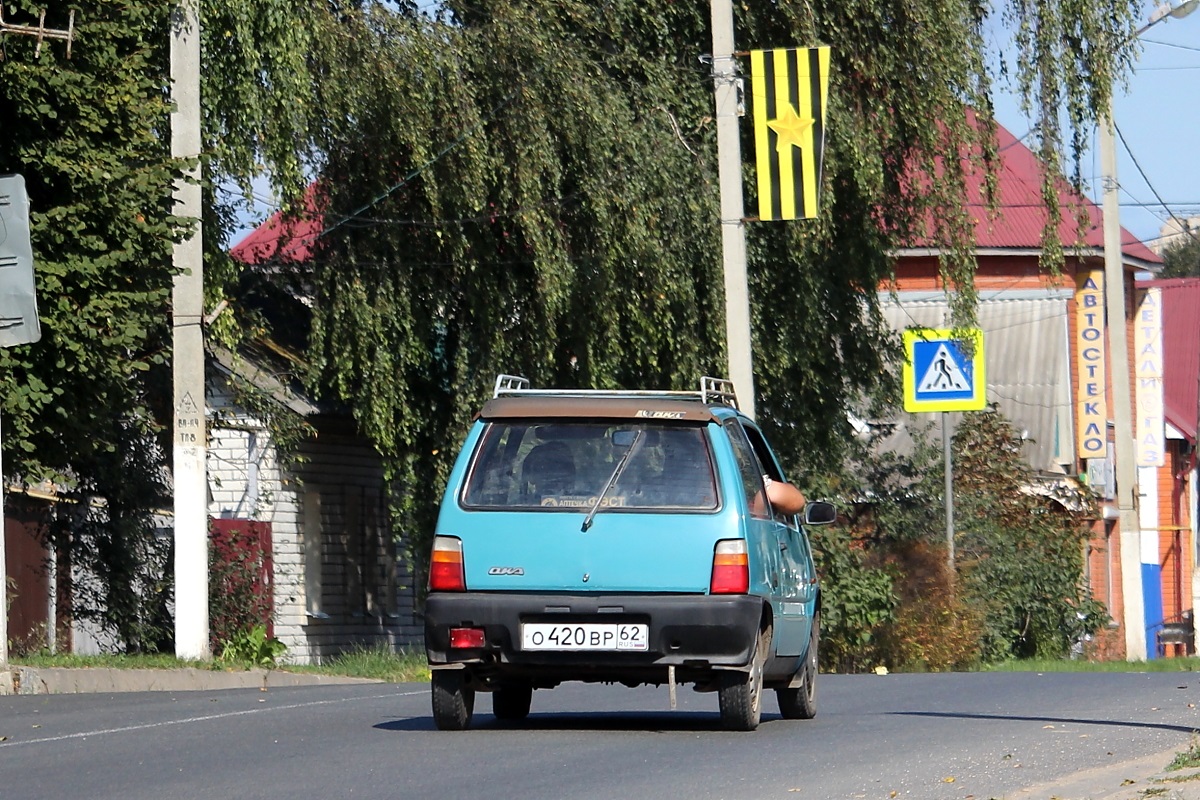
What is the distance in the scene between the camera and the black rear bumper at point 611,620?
35.0 ft

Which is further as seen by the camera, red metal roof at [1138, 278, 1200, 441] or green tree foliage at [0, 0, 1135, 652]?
red metal roof at [1138, 278, 1200, 441]

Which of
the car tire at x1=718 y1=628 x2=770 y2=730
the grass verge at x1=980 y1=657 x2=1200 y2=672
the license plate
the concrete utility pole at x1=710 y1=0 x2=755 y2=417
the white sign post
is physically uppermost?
the concrete utility pole at x1=710 y1=0 x2=755 y2=417

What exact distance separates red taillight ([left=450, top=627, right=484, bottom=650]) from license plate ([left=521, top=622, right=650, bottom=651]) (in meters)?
0.22

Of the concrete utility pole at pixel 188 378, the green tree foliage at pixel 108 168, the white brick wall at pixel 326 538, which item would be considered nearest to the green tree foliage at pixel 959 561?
the white brick wall at pixel 326 538

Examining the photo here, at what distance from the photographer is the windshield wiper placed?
10820 mm

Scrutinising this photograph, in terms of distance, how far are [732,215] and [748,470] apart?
1112 cm

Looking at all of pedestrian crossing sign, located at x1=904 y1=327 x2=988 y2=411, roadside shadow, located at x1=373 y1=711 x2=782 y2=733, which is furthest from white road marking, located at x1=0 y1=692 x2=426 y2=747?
pedestrian crossing sign, located at x1=904 y1=327 x2=988 y2=411

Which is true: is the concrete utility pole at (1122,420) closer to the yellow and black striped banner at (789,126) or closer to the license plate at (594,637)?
the yellow and black striped banner at (789,126)

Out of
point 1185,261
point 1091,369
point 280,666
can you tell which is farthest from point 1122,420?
point 1185,261

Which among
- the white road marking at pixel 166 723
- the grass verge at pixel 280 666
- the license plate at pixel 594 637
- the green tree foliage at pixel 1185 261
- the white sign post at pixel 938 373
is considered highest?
the green tree foliage at pixel 1185 261

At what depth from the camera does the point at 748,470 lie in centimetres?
1155

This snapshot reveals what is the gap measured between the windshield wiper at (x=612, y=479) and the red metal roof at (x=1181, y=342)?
48.2m

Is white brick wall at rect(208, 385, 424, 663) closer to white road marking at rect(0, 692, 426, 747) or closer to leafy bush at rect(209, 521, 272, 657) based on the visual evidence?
leafy bush at rect(209, 521, 272, 657)

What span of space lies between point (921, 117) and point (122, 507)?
9.65 meters
